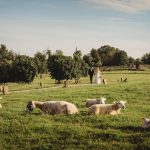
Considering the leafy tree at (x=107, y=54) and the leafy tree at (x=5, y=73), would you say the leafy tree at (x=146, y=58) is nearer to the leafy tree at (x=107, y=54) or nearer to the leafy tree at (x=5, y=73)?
the leafy tree at (x=107, y=54)

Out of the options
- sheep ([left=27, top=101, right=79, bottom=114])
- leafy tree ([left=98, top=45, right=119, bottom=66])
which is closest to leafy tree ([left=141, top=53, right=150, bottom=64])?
leafy tree ([left=98, top=45, right=119, bottom=66])

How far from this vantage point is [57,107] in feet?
77.2

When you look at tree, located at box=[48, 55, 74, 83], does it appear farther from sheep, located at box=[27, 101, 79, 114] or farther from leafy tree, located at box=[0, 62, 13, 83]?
sheep, located at box=[27, 101, 79, 114]

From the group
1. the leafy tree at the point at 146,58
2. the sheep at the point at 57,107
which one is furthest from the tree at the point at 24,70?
the leafy tree at the point at 146,58

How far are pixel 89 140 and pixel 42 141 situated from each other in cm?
217

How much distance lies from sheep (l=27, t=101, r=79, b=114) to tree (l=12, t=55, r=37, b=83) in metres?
74.8

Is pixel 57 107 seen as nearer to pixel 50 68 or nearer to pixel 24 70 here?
pixel 50 68

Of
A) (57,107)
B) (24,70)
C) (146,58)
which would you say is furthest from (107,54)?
(57,107)

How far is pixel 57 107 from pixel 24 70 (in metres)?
78.2

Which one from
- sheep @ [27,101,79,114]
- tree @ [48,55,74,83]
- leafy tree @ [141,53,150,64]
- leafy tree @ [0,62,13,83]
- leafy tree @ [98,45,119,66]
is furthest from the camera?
leafy tree @ [141,53,150,64]

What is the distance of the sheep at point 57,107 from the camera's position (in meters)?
23.2

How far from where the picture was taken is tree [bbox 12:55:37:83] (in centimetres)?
9996

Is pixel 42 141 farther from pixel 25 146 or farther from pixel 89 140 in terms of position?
pixel 89 140

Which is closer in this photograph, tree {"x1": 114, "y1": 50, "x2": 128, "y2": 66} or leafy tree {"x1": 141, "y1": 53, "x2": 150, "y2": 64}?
tree {"x1": 114, "y1": 50, "x2": 128, "y2": 66}
